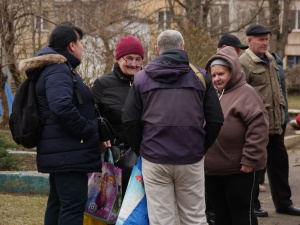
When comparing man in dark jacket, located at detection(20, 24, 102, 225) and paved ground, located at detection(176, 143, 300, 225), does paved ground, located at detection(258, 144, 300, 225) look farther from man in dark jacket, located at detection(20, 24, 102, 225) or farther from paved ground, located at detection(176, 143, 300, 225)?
man in dark jacket, located at detection(20, 24, 102, 225)

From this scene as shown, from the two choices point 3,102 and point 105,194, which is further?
point 3,102

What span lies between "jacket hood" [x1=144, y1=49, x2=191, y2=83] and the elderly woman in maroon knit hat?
0.87 meters

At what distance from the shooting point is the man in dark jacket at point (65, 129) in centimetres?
407

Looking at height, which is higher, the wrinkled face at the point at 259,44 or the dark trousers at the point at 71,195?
the wrinkled face at the point at 259,44

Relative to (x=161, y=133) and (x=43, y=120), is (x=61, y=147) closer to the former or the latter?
(x=43, y=120)

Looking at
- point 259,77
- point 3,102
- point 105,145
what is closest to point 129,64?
point 105,145

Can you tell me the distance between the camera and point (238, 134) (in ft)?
15.0

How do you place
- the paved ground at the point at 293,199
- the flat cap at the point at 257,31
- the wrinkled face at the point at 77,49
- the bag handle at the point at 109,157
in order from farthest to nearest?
the flat cap at the point at 257,31
the paved ground at the point at 293,199
the bag handle at the point at 109,157
the wrinkled face at the point at 77,49

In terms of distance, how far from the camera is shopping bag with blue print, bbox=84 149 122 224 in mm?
4656

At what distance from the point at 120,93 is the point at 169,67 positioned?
0.99m

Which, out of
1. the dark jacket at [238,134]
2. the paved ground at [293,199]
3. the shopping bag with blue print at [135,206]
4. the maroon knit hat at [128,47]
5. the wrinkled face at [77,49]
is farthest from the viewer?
the paved ground at [293,199]

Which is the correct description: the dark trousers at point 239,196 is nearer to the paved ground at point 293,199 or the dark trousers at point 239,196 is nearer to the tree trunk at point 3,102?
the paved ground at point 293,199

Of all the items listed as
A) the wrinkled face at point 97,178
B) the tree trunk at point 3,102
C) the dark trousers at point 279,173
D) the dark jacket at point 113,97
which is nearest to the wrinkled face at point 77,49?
the dark jacket at point 113,97

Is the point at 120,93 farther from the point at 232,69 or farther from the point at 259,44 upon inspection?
the point at 259,44
